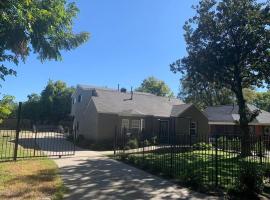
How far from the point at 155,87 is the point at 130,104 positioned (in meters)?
49.1

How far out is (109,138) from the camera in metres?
28.2

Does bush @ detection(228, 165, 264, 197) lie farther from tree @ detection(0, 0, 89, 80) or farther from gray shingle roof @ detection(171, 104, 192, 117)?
gray shingle roof @ detection(171, 104, 192, 117)

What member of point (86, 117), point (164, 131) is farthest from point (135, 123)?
point (86, 117)

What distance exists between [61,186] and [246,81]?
1785 centimetres

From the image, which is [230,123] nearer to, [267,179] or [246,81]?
[246,81]

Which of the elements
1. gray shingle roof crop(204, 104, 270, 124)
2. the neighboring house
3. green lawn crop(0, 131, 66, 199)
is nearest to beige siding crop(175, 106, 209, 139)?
the neighboring house

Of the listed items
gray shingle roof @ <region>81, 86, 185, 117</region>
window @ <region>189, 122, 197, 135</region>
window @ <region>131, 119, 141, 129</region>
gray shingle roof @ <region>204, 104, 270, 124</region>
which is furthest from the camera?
gray shingle roof @ <region>204, 104, 270, 124</region>

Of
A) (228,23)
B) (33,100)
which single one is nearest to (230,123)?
(228,23)

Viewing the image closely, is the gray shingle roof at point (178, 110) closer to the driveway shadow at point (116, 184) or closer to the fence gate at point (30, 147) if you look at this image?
the fence gate at point (30, 147)

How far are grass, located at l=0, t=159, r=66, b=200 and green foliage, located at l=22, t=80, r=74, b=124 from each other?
3905cm

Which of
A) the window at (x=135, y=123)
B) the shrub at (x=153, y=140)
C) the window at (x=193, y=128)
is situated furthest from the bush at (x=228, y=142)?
the window at (x=193, y=128)

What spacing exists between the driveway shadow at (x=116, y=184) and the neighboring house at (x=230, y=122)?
26604 millimetres

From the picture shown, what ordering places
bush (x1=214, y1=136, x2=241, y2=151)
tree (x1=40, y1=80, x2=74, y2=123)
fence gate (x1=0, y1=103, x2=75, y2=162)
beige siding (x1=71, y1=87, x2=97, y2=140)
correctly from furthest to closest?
tree (x1=40, y1=80, x2=74, y2=123)
beige siding (x1=71, y1=87, x2=97, y2=140)
fence gate (x1=0, y1=103, x2=75, y2=162)
bush (x1=214, y1=136, x2=241, y2=151)

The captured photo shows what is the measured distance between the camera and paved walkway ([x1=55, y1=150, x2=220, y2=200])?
942 cm
